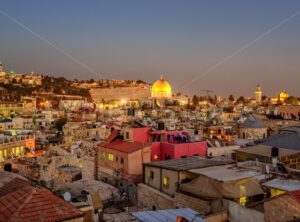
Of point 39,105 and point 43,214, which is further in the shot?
point 39,105

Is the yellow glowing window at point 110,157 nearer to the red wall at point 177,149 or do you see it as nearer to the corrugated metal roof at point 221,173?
the red wall at point 177,149

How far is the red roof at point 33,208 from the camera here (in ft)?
27.0

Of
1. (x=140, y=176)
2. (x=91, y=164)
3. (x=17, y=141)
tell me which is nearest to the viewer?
(x=140, y=176)

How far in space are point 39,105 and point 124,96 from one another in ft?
310

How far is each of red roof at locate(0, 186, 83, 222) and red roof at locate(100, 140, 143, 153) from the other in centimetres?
1115

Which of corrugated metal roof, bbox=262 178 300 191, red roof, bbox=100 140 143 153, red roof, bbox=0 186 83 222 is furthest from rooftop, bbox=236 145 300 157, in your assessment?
red roof, bbox=0 186 83 222

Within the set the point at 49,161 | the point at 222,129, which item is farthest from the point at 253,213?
the point at 222,129

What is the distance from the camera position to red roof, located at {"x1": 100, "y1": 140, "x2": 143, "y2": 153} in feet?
66.6

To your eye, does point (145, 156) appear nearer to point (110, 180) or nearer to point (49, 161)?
point (110, 180)

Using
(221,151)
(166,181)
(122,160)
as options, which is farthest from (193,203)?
(221,151)

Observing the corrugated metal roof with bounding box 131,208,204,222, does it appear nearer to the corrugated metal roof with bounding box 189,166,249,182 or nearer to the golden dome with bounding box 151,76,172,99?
the corrugated metal roof with bounding box 189,166,249,182

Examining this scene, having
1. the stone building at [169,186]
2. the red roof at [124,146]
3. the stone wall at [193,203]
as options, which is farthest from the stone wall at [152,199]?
the red roof at [124,146]

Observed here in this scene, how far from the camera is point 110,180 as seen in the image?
21.5 m

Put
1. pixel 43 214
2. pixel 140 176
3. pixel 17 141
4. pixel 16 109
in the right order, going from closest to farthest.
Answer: pixel 43 214 → pixel 140 176 → pixel 17 141 → pixel 16 109
